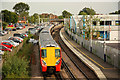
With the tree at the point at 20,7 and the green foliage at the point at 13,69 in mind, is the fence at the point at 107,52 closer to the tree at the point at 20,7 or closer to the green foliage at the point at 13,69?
the green foliage at the point at 13,69

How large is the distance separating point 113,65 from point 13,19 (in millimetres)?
61004

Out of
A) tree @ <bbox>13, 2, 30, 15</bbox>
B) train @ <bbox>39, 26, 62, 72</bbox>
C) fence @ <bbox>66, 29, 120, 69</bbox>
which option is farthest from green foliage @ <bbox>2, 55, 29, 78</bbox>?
tree @ <bbox>13, 2, 30, 15</bbox>

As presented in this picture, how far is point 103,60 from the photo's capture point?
21.3m

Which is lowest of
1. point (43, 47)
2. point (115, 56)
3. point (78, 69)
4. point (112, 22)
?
point (78, 69)

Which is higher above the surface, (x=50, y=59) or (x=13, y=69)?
(x=50, y=59)

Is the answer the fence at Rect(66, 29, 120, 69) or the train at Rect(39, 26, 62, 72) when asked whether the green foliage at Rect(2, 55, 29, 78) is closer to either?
the train at Rect(39, 26, 62, 72)

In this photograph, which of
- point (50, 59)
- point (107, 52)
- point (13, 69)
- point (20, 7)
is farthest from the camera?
point (20, 7)

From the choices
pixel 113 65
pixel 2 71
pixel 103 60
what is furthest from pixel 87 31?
pixel 2 71

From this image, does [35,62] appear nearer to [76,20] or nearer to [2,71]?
[2,71]

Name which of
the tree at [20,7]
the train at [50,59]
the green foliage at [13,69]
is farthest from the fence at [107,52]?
the tree at [20,7]

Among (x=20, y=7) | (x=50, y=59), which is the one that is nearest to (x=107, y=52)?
(x=50, y=59)

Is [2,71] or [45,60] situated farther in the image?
[45,60]

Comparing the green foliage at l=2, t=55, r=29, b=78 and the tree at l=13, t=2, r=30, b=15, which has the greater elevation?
the tree at l=13, t=2, r=30, b=15

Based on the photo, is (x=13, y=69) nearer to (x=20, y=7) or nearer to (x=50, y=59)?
(x=50, y=59)
